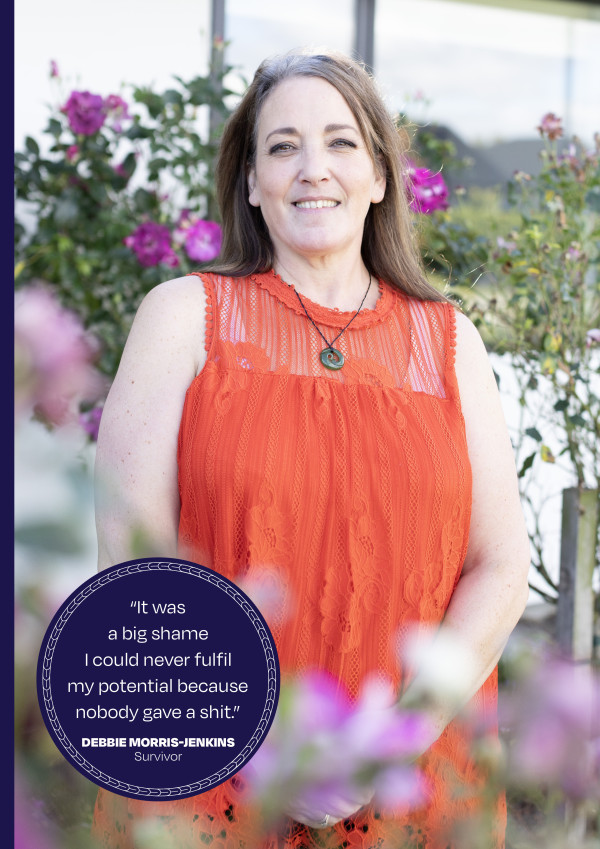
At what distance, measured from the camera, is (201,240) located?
257 centimetres

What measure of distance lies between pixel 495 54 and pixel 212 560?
301cm

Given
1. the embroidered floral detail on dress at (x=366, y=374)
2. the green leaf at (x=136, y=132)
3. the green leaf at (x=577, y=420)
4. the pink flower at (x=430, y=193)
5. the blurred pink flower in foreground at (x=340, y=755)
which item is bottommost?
the blurred pink flower in foreground at (x=340, y=755)

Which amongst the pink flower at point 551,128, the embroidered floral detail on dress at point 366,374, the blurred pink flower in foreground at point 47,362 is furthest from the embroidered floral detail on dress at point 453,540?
the pink flower at point 551,128

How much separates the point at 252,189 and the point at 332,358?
37cm

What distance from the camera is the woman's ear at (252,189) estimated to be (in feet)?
4.94

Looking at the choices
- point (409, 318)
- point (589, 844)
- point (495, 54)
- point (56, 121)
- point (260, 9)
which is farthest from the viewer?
point (495, 54)

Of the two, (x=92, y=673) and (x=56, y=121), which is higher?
(x=56, y=121)

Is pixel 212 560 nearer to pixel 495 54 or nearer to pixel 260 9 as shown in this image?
pixel 260 9

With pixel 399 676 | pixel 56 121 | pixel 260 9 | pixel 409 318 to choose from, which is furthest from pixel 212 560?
pixel 260 9

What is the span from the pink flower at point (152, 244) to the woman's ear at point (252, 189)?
101 centimetres

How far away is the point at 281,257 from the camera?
149cm

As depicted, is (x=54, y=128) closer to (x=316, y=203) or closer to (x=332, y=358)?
(x=316, y=203)

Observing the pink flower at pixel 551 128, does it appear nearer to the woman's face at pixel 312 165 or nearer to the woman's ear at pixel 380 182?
the woman's ear at pixel 380 182

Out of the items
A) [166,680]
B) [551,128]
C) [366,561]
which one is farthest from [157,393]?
[551,128]
